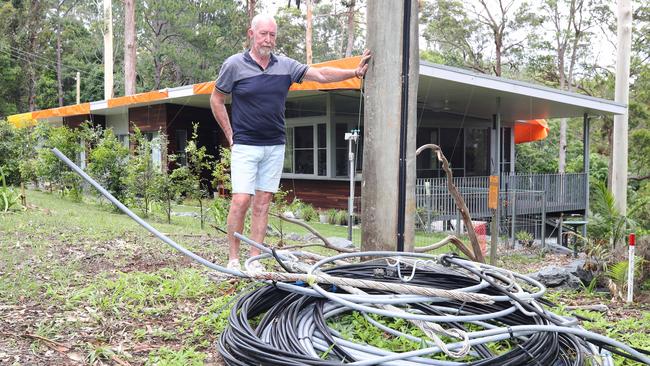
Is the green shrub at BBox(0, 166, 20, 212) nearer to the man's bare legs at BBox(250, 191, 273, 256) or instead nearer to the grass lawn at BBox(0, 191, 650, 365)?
the grass lawn at BBox(0, 191, 650, 365)

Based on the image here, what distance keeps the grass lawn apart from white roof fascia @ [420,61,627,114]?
20.5 feet

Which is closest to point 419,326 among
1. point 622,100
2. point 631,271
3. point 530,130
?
point 631,271

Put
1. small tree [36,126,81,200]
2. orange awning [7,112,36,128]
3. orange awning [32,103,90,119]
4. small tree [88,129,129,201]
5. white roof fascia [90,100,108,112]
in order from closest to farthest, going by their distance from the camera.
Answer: small tree [88,129,129,201] < small tree [36,126,81,200] < orange awning [7,112,36,128] < white roof fascia [90,100,108,112] < orange awning [32,103,90,119]

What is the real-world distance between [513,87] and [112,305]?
10.3 metres

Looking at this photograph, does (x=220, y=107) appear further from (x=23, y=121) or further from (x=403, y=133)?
(x=23, y=121)

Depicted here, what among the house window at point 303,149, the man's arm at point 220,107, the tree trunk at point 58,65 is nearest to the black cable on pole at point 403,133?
the man's arm at point 220,107

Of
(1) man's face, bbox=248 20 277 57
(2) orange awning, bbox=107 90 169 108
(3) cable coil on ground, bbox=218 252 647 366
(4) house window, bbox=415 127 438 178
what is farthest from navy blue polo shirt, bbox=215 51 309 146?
(4) house window, bbox=415 127 438 178

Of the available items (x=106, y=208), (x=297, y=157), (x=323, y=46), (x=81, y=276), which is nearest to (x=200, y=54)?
(x=323, y=46)

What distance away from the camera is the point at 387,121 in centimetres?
352

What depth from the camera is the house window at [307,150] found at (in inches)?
572

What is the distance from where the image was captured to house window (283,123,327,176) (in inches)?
572

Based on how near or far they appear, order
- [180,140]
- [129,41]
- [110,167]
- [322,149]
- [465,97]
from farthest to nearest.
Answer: [129,41] < [180,140] < [322,149] < [465,97] < [110,167]

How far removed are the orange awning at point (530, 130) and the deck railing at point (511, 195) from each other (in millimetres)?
5710

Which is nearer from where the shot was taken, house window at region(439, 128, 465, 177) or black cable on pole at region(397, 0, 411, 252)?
black cable on pole at region(397, 0, 411, 252)
